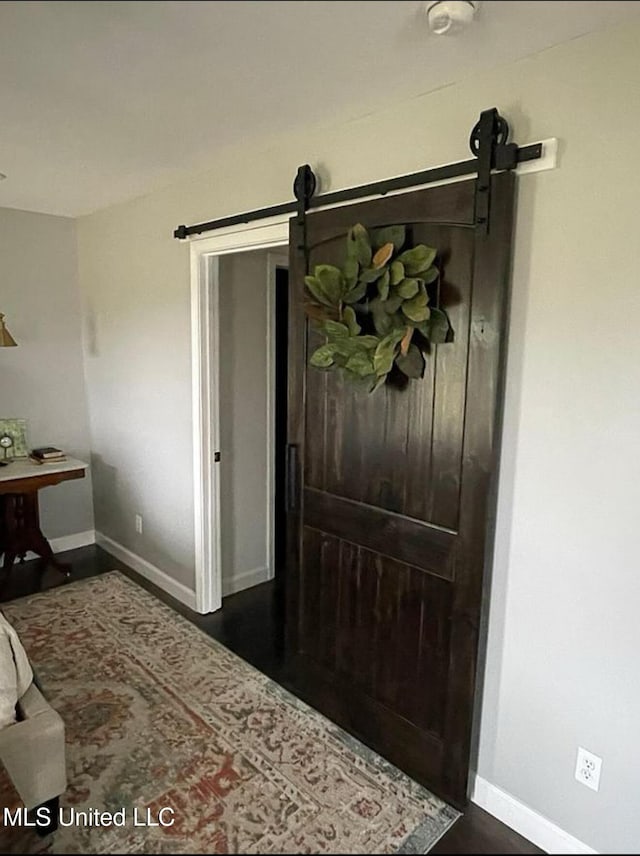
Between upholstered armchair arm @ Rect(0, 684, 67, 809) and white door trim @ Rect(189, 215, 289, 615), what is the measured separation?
4.84ft

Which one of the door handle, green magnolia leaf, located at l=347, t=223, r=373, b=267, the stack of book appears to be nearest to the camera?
green magnolia leaf, located at l=347, t=223, r=373, b=267

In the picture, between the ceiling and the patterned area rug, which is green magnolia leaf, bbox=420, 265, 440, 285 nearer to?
the ceiling

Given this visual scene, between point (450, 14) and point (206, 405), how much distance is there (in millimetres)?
2153

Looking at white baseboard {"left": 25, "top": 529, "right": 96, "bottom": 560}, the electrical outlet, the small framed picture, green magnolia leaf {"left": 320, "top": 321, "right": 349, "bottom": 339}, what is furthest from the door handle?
white baseboard {"left": 25, "top": 529, "right": 96, "bottom": 560}


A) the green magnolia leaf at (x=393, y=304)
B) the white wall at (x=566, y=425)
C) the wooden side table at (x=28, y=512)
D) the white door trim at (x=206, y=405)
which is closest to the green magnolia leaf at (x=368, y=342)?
the green magnolia leaf at (x=393, y=304)

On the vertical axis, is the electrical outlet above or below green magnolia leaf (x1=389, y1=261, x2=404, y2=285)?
below

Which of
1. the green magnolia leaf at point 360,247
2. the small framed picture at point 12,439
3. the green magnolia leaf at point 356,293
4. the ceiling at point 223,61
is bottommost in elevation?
the small framed picture at point 12,439

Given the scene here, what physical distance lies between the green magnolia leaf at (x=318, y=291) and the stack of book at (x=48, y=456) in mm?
2509

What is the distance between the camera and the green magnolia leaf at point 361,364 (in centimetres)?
187

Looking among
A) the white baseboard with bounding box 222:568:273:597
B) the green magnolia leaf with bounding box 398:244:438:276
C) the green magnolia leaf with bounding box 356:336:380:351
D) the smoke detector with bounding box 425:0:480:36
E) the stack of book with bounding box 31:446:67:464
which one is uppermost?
the smoke detector with bounding box 425:0:480:36

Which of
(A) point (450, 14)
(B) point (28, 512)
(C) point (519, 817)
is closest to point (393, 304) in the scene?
(A) point (450, 14)

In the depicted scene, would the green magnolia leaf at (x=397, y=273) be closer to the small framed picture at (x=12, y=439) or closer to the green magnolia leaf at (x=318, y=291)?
the green magnolia leaf at (x=318, y=291)

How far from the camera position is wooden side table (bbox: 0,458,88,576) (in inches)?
137

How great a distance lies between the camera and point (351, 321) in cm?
191
